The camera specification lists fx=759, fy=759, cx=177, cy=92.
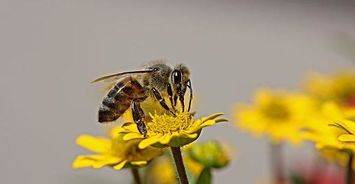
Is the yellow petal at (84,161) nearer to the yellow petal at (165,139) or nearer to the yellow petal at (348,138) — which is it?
the yellow petal at (165,139)

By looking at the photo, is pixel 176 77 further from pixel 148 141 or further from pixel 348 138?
pixel 348 138

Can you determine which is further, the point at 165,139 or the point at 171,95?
the point at 171,95

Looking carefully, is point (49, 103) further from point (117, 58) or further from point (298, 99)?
point (298, 99)

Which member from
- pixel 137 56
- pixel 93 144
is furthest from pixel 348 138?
pixel 137 56

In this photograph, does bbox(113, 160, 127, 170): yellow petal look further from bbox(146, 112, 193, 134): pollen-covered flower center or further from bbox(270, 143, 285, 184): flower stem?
bbox(270, 143, 285, 184): flower stem

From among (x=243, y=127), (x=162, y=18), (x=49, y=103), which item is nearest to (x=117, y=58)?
(x=49, y=103)

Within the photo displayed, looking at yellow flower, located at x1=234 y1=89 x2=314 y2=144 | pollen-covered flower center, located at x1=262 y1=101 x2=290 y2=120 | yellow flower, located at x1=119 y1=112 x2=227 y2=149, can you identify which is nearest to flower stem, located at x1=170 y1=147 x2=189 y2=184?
yellow flower, located at x1=119 y1=112 x2=227 y2=149
